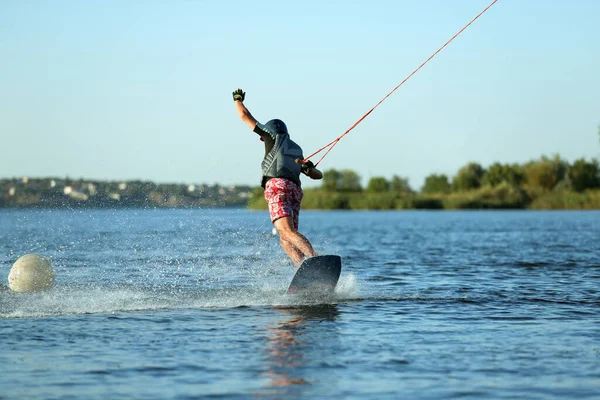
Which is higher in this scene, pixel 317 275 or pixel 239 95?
pixel 239 95

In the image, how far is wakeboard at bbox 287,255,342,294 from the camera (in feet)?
37.5

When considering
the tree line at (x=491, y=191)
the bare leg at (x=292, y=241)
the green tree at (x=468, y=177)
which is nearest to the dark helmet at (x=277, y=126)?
the bare leg at (x=292, y=241)

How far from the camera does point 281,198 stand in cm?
1184

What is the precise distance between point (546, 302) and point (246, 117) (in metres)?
4.60

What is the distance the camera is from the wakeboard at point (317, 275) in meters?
11.4

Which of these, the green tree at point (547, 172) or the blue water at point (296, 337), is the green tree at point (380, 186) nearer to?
the green tree at point (547, 172)

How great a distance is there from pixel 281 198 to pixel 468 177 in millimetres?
81038

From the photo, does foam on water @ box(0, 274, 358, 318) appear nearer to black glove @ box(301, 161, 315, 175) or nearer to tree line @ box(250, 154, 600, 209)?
black glove @ box(301, 161, 315, 175)

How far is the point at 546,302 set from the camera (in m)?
12.0

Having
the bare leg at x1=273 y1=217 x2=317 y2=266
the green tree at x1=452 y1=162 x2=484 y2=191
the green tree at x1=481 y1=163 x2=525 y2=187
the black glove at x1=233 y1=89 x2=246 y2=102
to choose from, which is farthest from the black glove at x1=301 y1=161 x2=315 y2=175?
the green tree at x1=452 y1=162 x2=484 y2=191

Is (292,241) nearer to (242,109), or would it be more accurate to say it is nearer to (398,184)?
(242,109)

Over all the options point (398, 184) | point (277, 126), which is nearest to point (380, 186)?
point (398, 184)

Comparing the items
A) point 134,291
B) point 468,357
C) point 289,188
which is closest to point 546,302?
point 289,188

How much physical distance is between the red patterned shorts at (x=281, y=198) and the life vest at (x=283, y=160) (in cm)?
8
